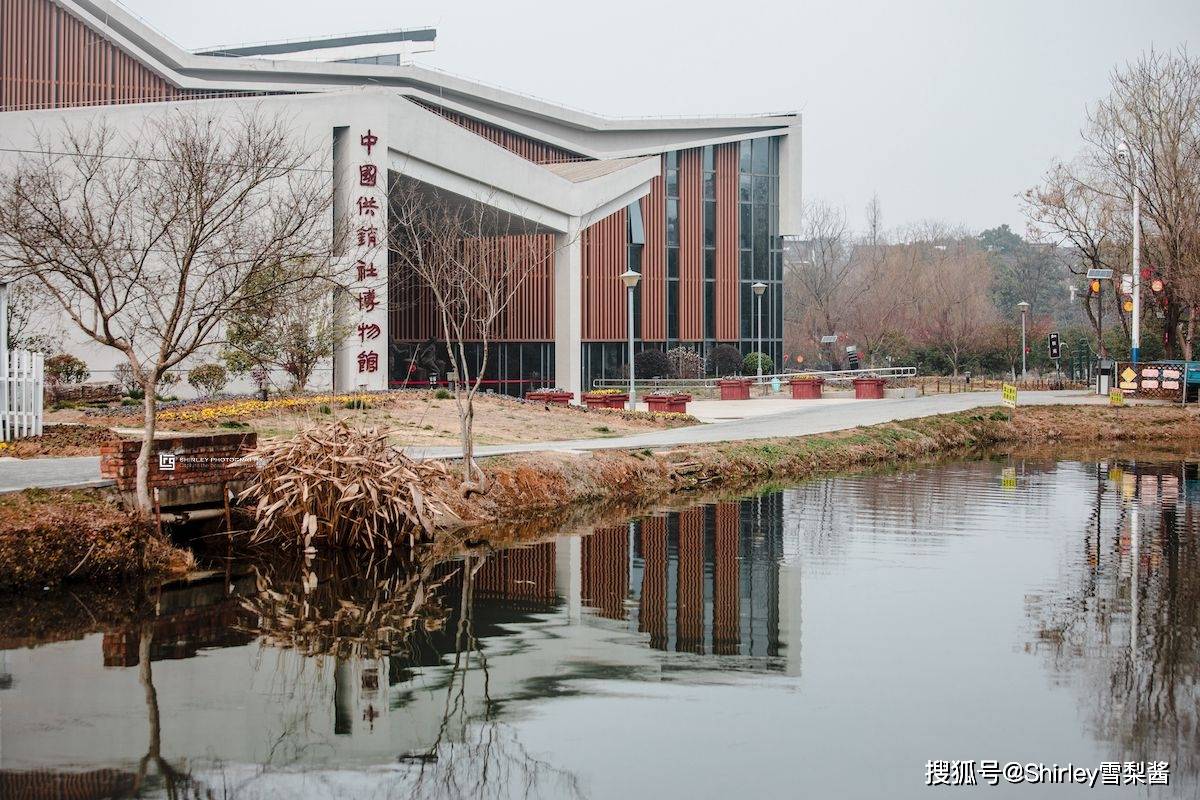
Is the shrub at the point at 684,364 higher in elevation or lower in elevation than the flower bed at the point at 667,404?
higher

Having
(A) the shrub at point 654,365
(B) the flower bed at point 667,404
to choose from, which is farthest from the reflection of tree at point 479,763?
(A) the shrub at point 654,365

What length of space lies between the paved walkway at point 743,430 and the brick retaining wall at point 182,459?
304 mm

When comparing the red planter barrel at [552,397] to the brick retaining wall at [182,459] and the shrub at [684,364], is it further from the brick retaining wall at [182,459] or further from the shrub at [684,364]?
the shrub at [684,364]

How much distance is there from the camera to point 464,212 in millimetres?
40062

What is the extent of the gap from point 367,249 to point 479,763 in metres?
24.9

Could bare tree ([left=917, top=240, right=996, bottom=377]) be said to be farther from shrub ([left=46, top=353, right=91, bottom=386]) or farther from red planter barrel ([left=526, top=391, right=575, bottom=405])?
shrub ([left=46, top=353, right=91, bottom=386])

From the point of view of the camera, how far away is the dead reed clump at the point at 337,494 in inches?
638

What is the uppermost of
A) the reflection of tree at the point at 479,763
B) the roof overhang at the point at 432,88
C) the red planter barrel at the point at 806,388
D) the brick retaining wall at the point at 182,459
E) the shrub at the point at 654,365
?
the roof overhang at the point at 432,88

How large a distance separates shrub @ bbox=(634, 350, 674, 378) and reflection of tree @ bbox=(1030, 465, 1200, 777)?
38.5 metres

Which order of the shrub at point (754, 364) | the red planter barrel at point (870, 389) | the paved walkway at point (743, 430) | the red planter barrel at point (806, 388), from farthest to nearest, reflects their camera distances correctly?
the shrub at point (754, 364)
the red planter barrel at point (870, 389)
the red planter barrel at point (806, 388)
the paved walkway at point (743, 430)

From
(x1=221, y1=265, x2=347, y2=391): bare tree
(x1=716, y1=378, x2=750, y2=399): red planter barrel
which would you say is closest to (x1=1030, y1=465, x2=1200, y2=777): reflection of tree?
(x1=221, y1=265, x2=347, y2=391): bare tree

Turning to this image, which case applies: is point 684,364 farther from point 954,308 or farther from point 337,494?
point 337,494

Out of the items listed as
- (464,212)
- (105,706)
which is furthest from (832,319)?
(105,706)

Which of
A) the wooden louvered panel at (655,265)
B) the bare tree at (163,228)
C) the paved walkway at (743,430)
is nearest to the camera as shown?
the bare tree at (163,228)
